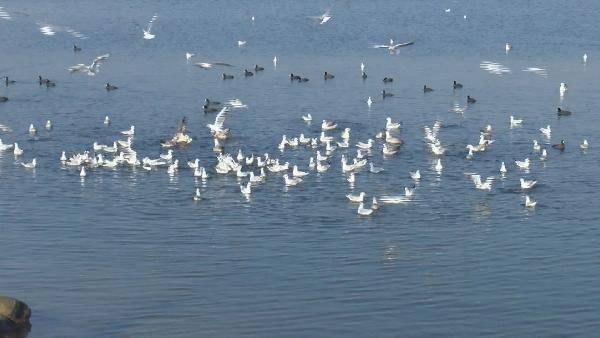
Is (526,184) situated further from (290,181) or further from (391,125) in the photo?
(391,125)

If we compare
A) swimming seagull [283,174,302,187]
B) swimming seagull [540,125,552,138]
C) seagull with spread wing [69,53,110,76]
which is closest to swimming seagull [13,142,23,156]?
swimming seagull [283,174,302,187]

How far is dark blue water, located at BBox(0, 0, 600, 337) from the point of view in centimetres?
3291

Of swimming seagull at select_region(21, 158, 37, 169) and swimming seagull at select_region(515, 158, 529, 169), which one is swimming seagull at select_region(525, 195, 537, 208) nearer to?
swimming seagull at select_region(515, 158, 529, 169)

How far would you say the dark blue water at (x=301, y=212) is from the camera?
32906 millimetres

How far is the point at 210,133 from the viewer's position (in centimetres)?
5819

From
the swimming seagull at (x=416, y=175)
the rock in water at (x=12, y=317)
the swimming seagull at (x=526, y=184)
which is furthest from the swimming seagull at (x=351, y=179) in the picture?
the rock in water at (x=12, y=317)

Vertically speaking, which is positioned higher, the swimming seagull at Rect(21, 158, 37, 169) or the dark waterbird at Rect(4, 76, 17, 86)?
the dark waterbird at Rect(4, 76, 17, 86)

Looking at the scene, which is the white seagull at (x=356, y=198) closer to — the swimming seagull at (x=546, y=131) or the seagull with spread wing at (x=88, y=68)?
the swimming seagull at (x=546, y=131)

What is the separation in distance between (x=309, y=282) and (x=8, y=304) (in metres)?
8.57

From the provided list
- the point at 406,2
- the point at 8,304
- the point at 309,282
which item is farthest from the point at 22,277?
the point at 406,2

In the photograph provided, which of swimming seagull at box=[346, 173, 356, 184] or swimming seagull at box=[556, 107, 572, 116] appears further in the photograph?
swimming seagull at box=[556, 107, 572, 116]

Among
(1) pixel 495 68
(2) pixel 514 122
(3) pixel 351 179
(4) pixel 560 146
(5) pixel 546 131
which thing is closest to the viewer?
(3) pixel 351 179

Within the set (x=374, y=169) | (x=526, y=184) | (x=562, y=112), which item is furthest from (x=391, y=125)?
(x=526, y=184)

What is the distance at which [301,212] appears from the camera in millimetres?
43219
